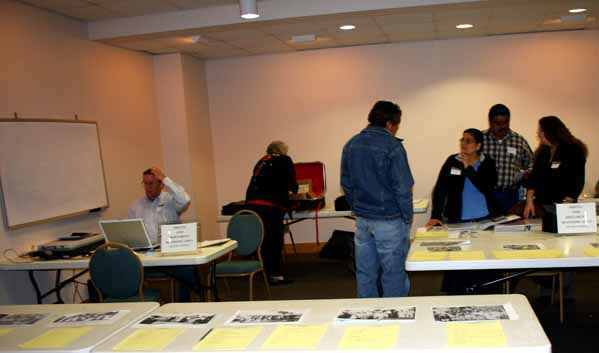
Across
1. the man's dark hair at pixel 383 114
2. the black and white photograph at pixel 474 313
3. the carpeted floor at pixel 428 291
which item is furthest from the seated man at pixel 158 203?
the black and white photograph at pixel 474 313

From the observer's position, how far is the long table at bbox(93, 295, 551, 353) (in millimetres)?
1757

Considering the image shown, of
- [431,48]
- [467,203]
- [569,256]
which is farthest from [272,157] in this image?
[569,256]

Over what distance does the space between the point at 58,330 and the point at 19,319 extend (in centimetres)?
34

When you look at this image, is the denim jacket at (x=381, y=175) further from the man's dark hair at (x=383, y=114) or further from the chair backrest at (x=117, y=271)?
the chair backrest at (x=117, y=271)

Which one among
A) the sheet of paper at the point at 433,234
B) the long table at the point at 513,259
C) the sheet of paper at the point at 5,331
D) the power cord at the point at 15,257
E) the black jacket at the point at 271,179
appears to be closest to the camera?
the sheet of paper at the point at 5,331

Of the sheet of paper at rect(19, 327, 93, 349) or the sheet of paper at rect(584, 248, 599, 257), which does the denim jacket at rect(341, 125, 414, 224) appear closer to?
the sheet of paper at rect(584, 248, 599, 257)

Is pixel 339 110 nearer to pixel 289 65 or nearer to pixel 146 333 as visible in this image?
pixel 289 65

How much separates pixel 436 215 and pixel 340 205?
2239 mm

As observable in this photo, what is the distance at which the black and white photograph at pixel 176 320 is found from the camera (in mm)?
2168

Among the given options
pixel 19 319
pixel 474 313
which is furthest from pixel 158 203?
pixel 474 313

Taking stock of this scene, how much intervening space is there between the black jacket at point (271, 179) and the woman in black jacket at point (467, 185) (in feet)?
6.91

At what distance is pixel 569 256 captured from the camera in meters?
2.71

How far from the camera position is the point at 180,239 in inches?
149

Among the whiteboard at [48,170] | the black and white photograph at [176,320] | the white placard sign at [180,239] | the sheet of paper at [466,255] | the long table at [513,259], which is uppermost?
the whiteboard at [48,170]
